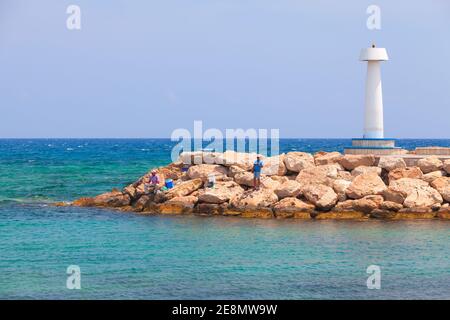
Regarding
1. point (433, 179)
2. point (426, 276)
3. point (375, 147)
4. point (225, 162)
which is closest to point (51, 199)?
point (225, 162)

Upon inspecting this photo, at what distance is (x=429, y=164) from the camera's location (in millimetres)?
28609

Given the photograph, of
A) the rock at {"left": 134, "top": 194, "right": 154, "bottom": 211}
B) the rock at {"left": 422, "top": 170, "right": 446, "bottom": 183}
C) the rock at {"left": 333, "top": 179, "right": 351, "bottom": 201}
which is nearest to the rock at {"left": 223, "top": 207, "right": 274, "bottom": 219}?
the rock at {"left": 333, "top": 179, "right": 351, "bottom": 201}

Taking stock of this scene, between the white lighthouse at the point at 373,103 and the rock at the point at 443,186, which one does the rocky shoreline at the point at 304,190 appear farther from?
the white lighthouse at the point at 373,103

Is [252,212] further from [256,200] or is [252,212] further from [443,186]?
[443,186]

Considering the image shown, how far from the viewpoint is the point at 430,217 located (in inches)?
1020

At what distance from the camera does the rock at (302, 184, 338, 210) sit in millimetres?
26438

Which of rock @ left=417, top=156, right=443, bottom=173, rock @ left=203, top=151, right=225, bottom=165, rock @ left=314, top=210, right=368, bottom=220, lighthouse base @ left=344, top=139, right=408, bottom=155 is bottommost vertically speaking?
rock @ left=314, top=210, right=368, bottom=220

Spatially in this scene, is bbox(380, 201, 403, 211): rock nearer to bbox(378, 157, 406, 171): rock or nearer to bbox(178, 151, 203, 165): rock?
bbox(378, 157, 406, 171): rock

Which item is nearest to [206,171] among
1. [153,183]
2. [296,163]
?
[153,183]

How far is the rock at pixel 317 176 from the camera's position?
91.1 feet

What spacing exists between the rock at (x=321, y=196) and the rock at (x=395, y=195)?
1.69m

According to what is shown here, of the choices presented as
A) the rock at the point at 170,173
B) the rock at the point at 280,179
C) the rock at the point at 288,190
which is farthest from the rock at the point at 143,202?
the rock at the point at 288,190

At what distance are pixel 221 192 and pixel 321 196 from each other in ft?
11.7

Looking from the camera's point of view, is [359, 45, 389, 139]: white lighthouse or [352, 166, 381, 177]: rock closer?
[352, 166, 381, 177]: rock
